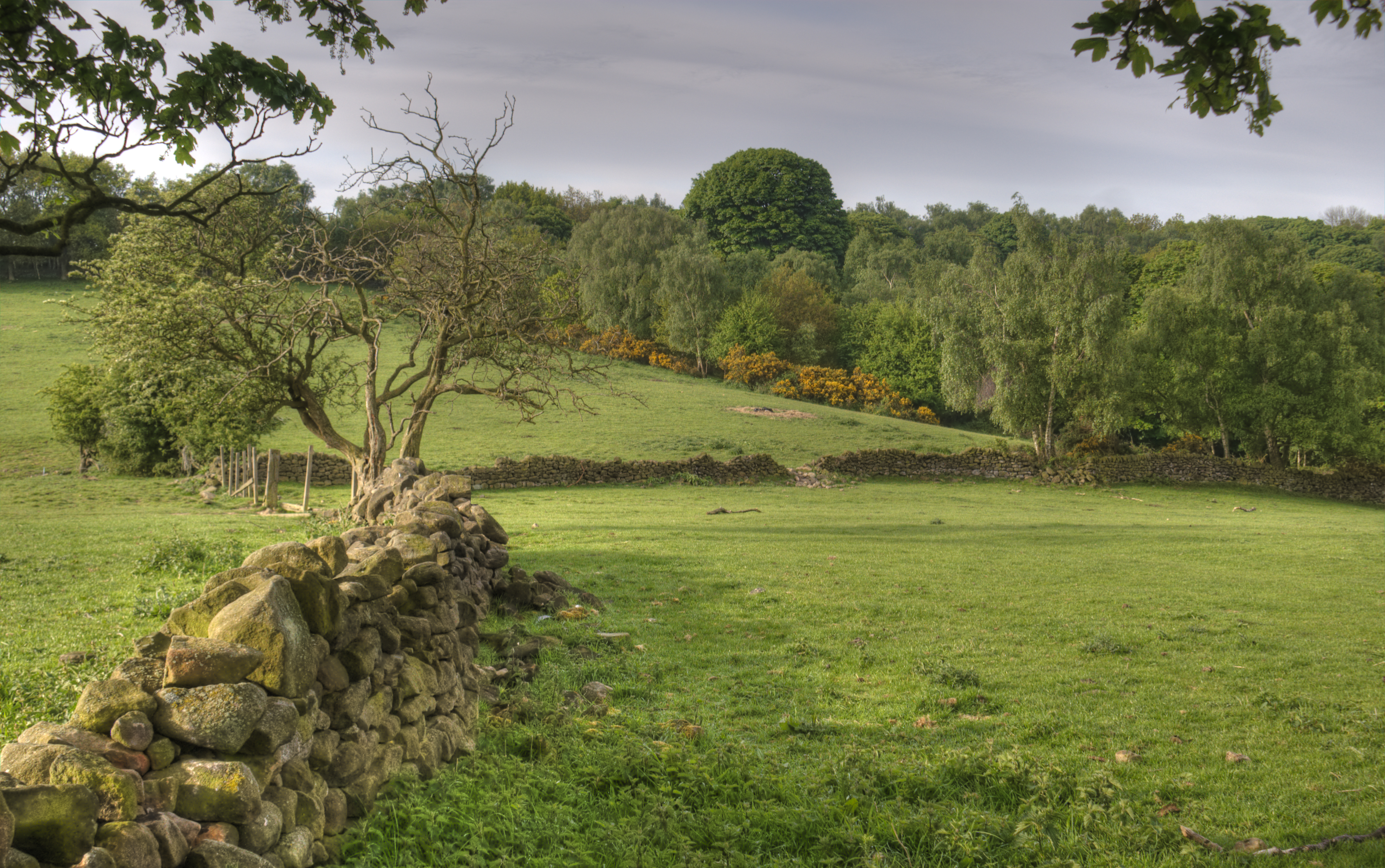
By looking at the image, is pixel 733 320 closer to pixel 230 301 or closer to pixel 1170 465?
pixel 1170 465

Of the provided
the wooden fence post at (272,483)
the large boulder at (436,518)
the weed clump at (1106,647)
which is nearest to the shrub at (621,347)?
the wooden fence post at (272,483)

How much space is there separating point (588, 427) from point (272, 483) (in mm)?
20402

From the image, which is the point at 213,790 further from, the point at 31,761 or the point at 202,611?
the point at 202,611

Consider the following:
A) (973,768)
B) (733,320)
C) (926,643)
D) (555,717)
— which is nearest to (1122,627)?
(926,643)

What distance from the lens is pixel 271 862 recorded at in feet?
12.5

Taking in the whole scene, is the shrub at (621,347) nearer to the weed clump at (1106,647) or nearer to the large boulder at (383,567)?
the weed clump at (1106,647)

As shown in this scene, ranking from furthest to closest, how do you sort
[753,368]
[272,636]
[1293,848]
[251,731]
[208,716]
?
[753,368]
[1293,848]
[272,636]
[251,731]
[208,716]

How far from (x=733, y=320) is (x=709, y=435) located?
2706 cm

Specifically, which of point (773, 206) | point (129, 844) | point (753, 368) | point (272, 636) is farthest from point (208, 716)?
point (773, 206)

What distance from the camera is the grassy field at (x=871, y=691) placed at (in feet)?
18.1

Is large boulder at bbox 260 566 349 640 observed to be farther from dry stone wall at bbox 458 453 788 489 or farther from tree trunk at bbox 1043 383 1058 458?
tree trunk at bbox 1043 383 1058 458

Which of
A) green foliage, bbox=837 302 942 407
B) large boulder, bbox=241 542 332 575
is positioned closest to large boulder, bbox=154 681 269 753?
large boulder, bbox=241 542 332 575

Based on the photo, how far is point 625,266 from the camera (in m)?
73.2

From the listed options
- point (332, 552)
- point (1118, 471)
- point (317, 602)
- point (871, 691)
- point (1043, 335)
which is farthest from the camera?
point (1043, 335)
